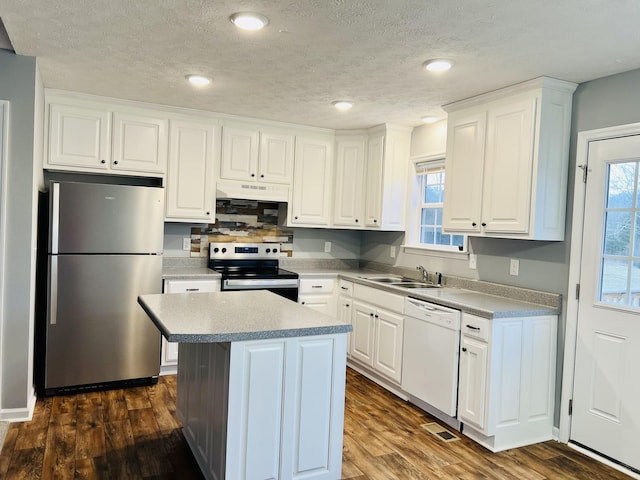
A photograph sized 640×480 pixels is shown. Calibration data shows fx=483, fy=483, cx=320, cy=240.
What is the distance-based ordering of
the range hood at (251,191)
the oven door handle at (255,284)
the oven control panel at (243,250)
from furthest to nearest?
1. the oven control panel at (243,250)
2. the range hood at (251,191)
3. the oven door handle at (255,284)

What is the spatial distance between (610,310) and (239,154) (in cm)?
308

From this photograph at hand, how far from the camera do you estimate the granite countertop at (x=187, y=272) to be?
3928 mm

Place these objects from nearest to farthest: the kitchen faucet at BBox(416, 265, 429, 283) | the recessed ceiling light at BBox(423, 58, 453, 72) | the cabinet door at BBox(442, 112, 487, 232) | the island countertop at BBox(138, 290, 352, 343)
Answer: the island countertop at BBox(138, 290, 352, 343) < the recessed ceiling light at BBox(423, 58, 453, 72) < the cabinet door at BBox(442, 112, 487, 232) < the kitchen faucet at BBox(416, 265, 429, 283)

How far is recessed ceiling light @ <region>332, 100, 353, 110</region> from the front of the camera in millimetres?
3643

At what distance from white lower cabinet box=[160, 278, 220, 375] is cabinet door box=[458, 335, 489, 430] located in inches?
82.6

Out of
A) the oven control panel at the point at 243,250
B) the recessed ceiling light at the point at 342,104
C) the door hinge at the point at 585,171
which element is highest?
the recessed ceiling light at the point at 342,104

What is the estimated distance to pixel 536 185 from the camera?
9.57 ft

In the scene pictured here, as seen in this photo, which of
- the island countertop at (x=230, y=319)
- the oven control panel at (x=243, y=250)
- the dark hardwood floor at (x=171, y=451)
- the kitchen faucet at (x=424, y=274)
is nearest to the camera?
the island countertop at (x=230, y=319)

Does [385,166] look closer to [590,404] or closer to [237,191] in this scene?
[237,191]

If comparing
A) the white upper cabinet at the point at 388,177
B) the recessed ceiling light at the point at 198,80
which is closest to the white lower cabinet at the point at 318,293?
the white upper cabinet at the point at 388,177

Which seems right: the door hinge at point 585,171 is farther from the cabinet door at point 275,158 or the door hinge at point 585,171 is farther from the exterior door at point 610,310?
the cabinet door at point 275,158

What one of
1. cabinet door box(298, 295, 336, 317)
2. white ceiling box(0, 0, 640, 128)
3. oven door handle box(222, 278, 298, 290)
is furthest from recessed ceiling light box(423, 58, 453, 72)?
cabinet door box(298, 295, 336, 317)

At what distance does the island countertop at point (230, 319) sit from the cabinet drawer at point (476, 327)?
1049 millimetres

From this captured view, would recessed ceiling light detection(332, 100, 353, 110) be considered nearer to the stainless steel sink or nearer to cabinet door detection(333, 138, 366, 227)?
cabinet door detection(333, 138, 366, 227)
